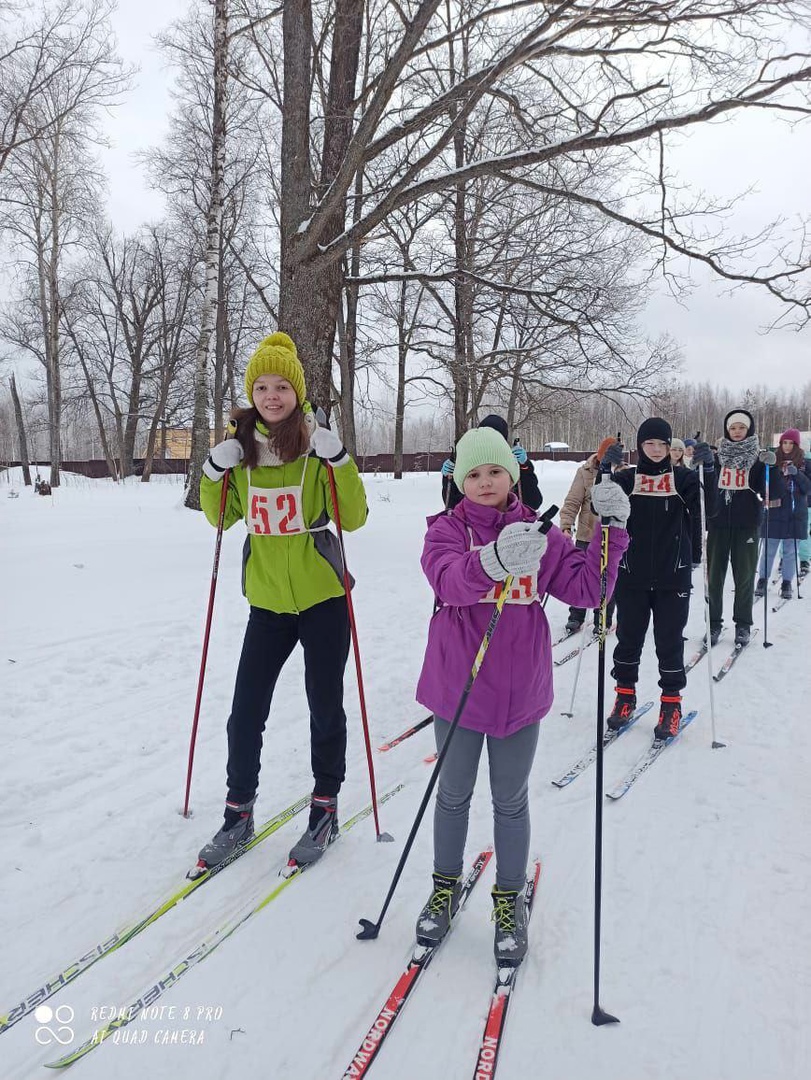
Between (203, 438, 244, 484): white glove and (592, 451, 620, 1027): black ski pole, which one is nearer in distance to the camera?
(592, 451, 620, 1027): black ski pole

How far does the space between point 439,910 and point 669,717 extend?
2.57 meters

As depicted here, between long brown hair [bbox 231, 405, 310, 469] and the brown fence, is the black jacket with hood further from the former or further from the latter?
the brown fence

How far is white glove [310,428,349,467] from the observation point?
2.81 meters

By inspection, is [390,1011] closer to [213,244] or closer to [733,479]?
[733,479]

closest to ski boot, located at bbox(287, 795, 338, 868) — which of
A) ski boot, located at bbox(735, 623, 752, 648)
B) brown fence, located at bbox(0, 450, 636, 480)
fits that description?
ski boot, located at bbox(735, 623, 752, 648)

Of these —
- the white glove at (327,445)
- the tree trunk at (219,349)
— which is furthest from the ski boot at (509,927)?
the tree trunk at (219,349)

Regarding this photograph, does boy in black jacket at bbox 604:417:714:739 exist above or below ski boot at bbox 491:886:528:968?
above

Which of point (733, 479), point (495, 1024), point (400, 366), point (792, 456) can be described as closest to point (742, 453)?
point (733, 479)

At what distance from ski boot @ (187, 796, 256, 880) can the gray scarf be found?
19.0 ft

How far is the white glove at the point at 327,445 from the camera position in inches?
111

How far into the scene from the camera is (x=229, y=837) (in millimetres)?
2926

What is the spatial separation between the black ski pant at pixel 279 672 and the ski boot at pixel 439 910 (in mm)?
777

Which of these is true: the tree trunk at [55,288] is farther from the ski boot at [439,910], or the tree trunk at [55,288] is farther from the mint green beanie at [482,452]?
the ski boot at [439,910]

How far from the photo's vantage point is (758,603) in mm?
8289
